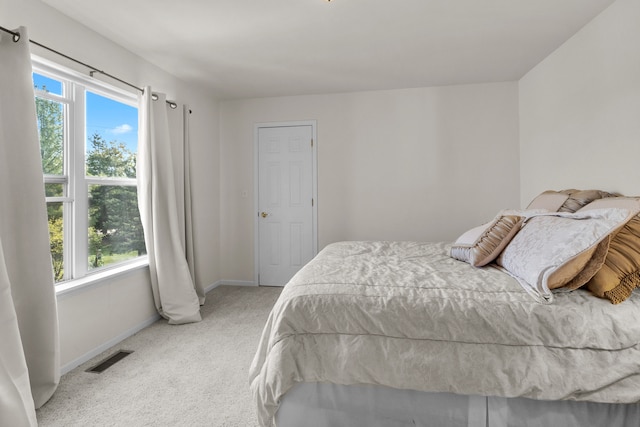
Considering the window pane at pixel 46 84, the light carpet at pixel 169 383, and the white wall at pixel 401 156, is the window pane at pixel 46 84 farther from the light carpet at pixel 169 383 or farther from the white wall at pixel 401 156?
the white wall at pixel 401 156

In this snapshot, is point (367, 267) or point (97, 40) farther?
point (97, 40)

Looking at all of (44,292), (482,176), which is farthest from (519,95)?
(44,292)

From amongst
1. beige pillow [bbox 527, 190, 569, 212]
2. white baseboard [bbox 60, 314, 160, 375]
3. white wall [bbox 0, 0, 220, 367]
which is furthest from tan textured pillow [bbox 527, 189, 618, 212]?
white baseboard [bbox 60, 314, 160, 375]

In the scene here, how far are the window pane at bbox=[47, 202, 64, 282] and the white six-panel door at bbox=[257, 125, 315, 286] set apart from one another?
2.39 meters

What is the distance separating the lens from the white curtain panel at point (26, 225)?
1.96m

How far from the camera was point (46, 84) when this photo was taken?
244 cm

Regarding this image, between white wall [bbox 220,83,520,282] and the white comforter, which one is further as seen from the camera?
white wall [bbox 220,83,520,282]

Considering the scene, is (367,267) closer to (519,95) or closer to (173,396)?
(173,396)

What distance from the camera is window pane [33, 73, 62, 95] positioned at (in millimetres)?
2373

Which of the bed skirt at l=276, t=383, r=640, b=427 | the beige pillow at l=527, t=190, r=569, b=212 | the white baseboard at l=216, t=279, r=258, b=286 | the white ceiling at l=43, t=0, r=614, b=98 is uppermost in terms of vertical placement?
the white ceiling at l=43, t=0, r=614, b=98

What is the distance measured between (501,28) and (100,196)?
3.52m

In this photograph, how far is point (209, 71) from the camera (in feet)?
12.0

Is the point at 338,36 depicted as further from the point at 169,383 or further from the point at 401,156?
the point at 169,383

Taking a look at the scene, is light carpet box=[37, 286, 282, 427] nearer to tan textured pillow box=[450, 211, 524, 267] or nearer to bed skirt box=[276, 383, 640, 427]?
bed skirt box=[276, 383, 640, 427]
